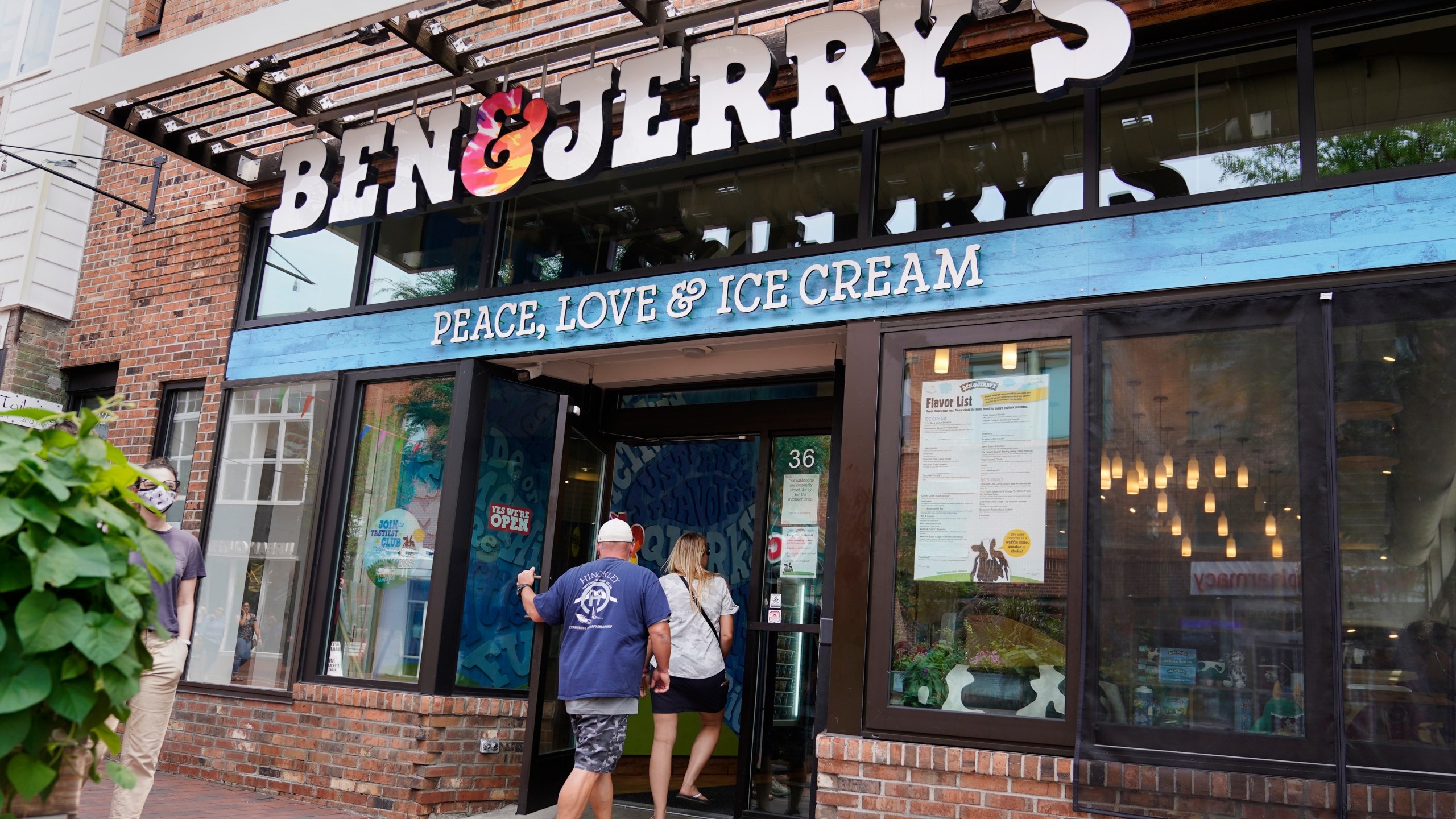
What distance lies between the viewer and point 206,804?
627 centimetres

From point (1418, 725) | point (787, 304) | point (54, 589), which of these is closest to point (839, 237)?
point (787, 304)

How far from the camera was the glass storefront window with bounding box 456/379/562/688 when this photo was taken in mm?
6727

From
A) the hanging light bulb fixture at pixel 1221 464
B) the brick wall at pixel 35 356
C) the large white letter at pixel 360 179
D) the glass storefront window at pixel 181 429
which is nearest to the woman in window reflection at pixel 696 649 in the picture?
the large white letter at pixel 360 179

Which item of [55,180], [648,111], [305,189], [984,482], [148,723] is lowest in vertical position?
[148,723]

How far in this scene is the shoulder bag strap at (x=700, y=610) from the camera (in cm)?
625

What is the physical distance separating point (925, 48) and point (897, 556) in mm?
2309

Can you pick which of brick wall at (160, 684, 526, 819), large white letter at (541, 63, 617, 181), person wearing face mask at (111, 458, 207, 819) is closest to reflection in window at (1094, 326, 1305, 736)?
large white letter at (541, 63, 617, 181)

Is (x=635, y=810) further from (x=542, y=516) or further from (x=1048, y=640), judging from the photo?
(x=1048, y=640)

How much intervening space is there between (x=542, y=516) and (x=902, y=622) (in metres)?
3.07

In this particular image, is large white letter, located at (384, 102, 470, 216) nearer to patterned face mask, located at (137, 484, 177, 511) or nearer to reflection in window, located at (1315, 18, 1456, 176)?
patterned face mask, located at (137, 484, 177, 511)

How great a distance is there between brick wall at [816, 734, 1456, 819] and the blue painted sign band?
1.98m

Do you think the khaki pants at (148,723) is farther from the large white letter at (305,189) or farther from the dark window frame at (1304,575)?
the dark window frame at (1304,575)

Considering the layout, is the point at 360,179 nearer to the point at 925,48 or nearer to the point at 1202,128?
the point at 925,48

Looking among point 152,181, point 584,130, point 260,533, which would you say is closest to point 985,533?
point 584,130
